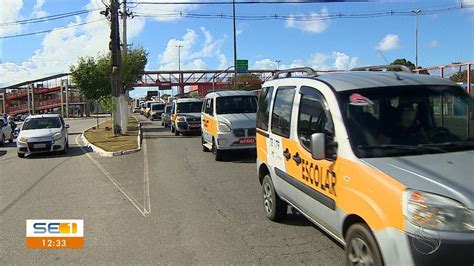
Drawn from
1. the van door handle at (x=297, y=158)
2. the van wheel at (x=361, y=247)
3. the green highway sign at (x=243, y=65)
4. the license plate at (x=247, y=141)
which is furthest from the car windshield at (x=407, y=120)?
the green highway sign at (x=243, y=65)

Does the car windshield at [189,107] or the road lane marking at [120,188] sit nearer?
the road lane marking at [120,188]

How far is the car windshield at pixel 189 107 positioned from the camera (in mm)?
25906

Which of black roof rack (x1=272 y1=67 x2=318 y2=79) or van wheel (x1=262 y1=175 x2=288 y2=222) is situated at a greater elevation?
black roof rack (x1=272 y1=67 x2=318 y2=79)

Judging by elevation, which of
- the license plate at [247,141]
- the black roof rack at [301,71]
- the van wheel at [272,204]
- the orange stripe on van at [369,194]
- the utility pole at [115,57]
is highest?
the utility pole at [115,57]

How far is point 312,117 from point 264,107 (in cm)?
200

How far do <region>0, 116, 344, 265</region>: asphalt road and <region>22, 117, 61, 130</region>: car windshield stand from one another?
16.5 ft

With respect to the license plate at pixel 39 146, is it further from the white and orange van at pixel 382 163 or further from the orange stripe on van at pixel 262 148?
the white and orange van at pixel 382 163

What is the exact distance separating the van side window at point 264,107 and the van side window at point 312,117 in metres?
1.36

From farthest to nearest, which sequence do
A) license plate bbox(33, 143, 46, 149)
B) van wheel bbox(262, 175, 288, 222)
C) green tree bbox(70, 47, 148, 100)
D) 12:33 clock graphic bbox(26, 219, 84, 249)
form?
green tree bbox(70, 47, 148, 100)
license plate bbox(33, 143, 46, 149)
van wheel bbox(262, 175, 288, 222)
12:33 clock graphic bbox(26, 219, 84, 249)

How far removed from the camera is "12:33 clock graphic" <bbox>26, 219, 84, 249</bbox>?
5973mm

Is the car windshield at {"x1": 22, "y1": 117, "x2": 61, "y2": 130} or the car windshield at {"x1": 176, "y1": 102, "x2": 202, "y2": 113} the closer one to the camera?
the car windshield at {"x1": 22, "y1": 117, "x2": 61, "y2": 130}

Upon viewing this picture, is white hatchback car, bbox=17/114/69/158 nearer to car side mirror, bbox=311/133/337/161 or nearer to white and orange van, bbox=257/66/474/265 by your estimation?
white and orange van, bbox=257/66/474/265

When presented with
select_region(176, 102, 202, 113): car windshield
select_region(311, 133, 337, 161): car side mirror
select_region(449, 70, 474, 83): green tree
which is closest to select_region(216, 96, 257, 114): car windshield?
select_region(449, 70, 474, 83): green tree

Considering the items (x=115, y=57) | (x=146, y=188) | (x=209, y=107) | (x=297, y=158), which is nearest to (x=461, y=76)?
(x=209, y=107)
